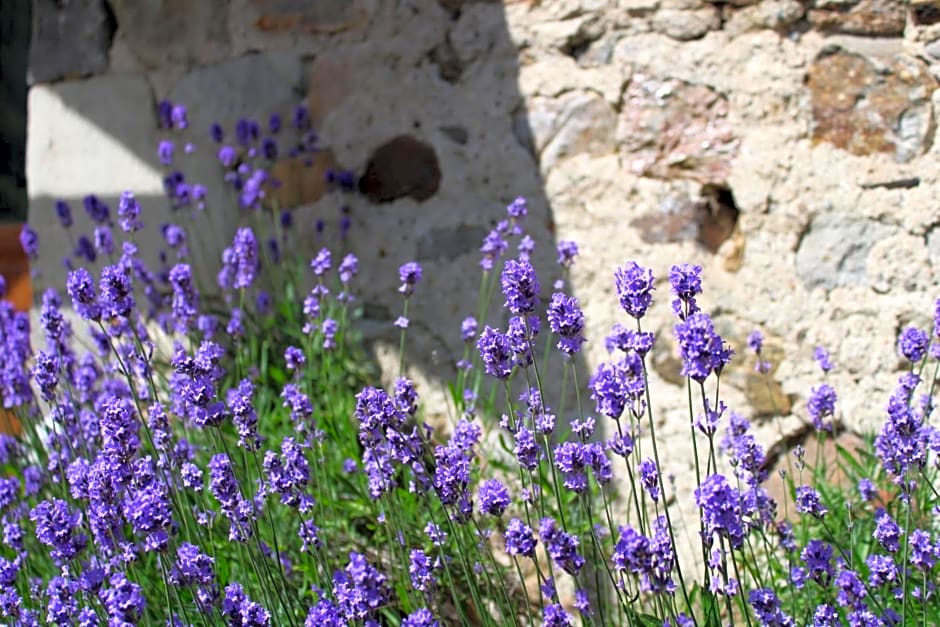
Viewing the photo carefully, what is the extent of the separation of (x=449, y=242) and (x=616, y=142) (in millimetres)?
631

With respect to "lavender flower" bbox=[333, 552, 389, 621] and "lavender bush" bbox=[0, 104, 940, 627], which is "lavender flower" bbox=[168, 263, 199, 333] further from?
"lavender flower" bbox=[333, 552, 389, 621]

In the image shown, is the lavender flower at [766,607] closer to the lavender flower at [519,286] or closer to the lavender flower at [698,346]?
the lavender flower at [698,346]

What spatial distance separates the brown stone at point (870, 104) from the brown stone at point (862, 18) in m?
0.07

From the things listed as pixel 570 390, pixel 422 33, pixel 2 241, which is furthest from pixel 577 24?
pixel 2 241

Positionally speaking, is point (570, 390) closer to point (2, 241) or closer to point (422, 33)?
point (422, 33)

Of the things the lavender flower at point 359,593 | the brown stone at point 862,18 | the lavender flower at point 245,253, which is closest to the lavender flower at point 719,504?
the lavender flower at point 359,593

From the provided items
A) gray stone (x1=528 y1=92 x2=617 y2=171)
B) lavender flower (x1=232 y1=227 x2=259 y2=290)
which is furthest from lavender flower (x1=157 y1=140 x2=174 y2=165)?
gray stone (x1=528 y1=92 x2=617 y2=171)

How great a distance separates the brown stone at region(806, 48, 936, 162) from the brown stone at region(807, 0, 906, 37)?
0.07m

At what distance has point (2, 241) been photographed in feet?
17.3

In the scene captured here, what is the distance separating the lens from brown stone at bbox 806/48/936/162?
303 cm

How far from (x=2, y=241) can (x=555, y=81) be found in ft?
9.86

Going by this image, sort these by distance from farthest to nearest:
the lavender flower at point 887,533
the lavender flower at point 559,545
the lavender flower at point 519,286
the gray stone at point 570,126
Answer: the gray stone at point 570,126 < the lavender flower at point 887,533 < the lavender flower at point 519,286 < the lavender flower at point 559,545

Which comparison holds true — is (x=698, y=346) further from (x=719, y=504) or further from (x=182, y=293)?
(x=182, y=293)

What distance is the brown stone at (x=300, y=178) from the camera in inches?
155
